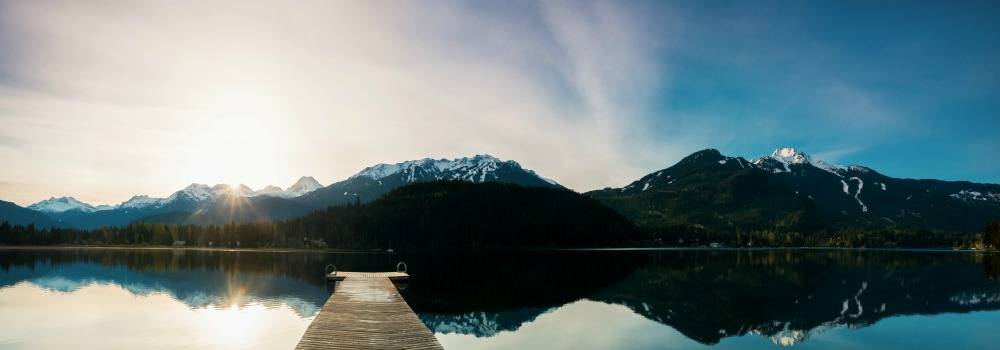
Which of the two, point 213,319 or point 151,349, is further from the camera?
point 213,319

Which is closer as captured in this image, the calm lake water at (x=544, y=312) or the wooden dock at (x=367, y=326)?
the wooden dock at (x=367, y=326)

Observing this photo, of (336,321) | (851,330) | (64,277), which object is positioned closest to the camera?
(336,321)

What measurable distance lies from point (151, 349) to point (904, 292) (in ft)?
261

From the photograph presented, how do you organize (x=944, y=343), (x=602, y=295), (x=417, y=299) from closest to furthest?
(x=944, y=343), (x=417, y=299), (x=602, y=295)

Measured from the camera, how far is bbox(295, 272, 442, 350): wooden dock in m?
29.1

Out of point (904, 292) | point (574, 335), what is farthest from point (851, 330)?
point (904, 292)

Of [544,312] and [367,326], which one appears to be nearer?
[367,326]

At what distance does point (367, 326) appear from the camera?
3469 cm

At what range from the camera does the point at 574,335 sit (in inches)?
1667

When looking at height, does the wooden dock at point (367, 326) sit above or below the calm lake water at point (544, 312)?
above

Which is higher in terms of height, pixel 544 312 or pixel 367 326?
pixel 367 326

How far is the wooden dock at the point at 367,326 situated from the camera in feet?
95.5

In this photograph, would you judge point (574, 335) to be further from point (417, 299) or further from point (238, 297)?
point (238, 297)

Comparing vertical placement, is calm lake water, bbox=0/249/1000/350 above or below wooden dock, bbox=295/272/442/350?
below
